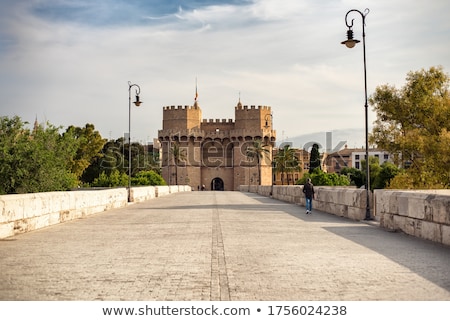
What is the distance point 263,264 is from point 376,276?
1524 millimetres

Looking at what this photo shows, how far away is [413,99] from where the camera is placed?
110ft

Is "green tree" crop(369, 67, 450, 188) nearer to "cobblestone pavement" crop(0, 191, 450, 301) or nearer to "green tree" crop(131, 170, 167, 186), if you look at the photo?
"cobblestone pavement" crop(0, 191, 450, 301)

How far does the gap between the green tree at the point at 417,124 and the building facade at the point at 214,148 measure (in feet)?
176

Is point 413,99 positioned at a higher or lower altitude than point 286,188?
higher

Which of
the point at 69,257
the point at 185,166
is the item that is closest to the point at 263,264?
the point at 69,257

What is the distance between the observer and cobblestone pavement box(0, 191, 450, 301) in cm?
496

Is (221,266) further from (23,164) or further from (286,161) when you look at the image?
(286,161)

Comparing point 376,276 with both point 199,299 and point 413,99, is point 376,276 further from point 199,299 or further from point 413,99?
point 413,99

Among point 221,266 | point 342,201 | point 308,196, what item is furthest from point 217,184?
point 221,266

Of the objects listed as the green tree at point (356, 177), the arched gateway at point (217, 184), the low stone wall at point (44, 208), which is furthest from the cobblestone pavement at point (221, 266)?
the green tree at point (356, 177)

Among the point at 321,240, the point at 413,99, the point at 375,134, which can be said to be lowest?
the point at 321,240

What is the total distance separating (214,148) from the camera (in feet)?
307

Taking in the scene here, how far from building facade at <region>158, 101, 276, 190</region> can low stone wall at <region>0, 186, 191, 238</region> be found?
68.5 meters

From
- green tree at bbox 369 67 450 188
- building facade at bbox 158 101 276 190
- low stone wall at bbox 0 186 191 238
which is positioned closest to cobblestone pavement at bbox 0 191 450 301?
low stone wall at bbox 0 186 191 238
